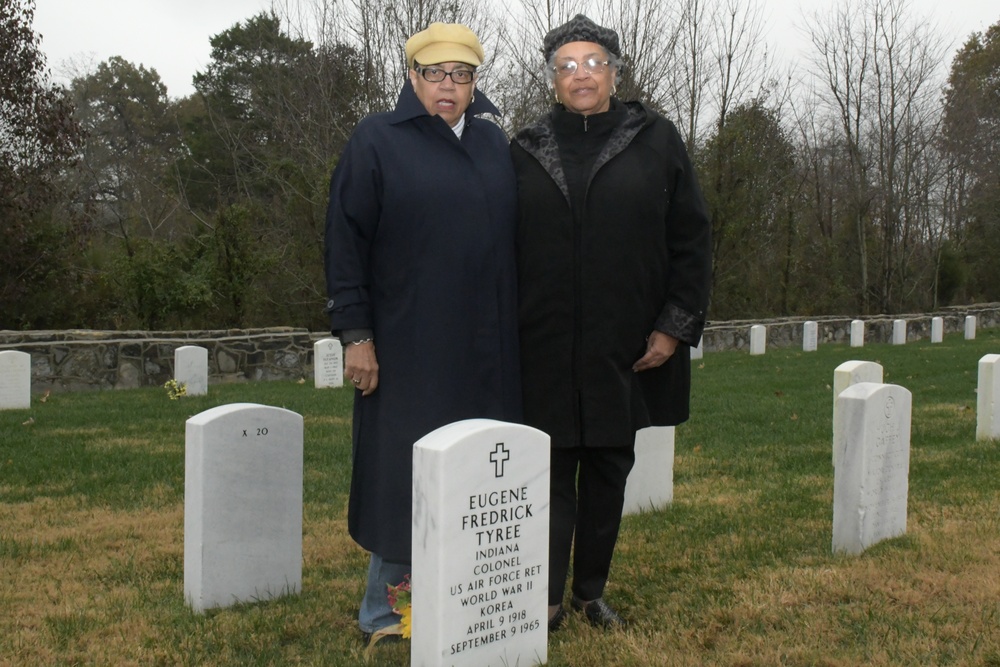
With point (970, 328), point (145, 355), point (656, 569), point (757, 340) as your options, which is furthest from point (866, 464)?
point (970, 328)

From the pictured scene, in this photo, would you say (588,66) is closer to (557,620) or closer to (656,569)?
(557,620)

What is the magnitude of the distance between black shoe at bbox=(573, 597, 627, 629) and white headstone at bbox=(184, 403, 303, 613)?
135 centimetres

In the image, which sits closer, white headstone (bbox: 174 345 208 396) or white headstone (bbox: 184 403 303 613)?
white headstone (bbox: 184 403 303 613)

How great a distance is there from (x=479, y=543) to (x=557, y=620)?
0.93 meters

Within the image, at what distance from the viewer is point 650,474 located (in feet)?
20.6

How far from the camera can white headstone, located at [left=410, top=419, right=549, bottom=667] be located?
124 inches

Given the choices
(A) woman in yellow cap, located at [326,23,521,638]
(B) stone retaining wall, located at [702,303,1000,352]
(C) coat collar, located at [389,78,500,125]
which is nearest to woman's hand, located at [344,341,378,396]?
(A) woman in yellow cap, located at [326,23,521,638]

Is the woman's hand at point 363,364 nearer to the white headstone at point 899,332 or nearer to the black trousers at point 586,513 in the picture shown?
the black trousers at point 586,513

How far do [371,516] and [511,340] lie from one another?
82 cm

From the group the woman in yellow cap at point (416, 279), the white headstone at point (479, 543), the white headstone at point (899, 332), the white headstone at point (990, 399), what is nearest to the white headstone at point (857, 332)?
the white headstone at point (899, 332)

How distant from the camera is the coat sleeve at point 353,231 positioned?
363 centimetres

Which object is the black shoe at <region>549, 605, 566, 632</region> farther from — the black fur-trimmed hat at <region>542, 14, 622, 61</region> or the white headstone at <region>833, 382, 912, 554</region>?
the black fur-trimmed hat at <region>542, 14, 622, 61</region>

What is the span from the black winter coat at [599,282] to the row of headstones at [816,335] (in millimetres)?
16992

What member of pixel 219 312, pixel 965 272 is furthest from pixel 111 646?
pixel 965 272
